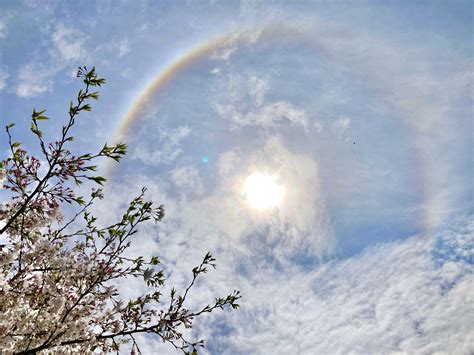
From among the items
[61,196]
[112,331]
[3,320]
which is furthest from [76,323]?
[61,196]

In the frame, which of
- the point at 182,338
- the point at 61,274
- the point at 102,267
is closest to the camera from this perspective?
the point at 182,338

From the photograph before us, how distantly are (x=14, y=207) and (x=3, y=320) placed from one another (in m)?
2.53

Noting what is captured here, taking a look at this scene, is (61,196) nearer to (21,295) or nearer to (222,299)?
(21,295)

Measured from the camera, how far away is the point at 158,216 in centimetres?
734

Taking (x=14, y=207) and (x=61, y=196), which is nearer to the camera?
(x=61, y=196)

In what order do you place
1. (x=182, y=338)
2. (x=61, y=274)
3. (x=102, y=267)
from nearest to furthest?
(x=182, y=338), (x=102, y=267), (x=61, y=274)

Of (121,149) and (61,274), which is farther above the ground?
(121,149)

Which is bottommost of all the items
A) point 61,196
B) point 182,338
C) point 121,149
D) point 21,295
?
point 182,338

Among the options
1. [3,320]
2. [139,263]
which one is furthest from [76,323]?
[139,263]

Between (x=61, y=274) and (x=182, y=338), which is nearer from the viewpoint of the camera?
(x=182, y=338)

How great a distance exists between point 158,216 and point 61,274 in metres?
2.80

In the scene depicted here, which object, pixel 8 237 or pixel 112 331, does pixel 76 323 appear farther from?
pixel 8 237

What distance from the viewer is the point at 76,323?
7.51 metres

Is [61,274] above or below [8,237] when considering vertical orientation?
below
